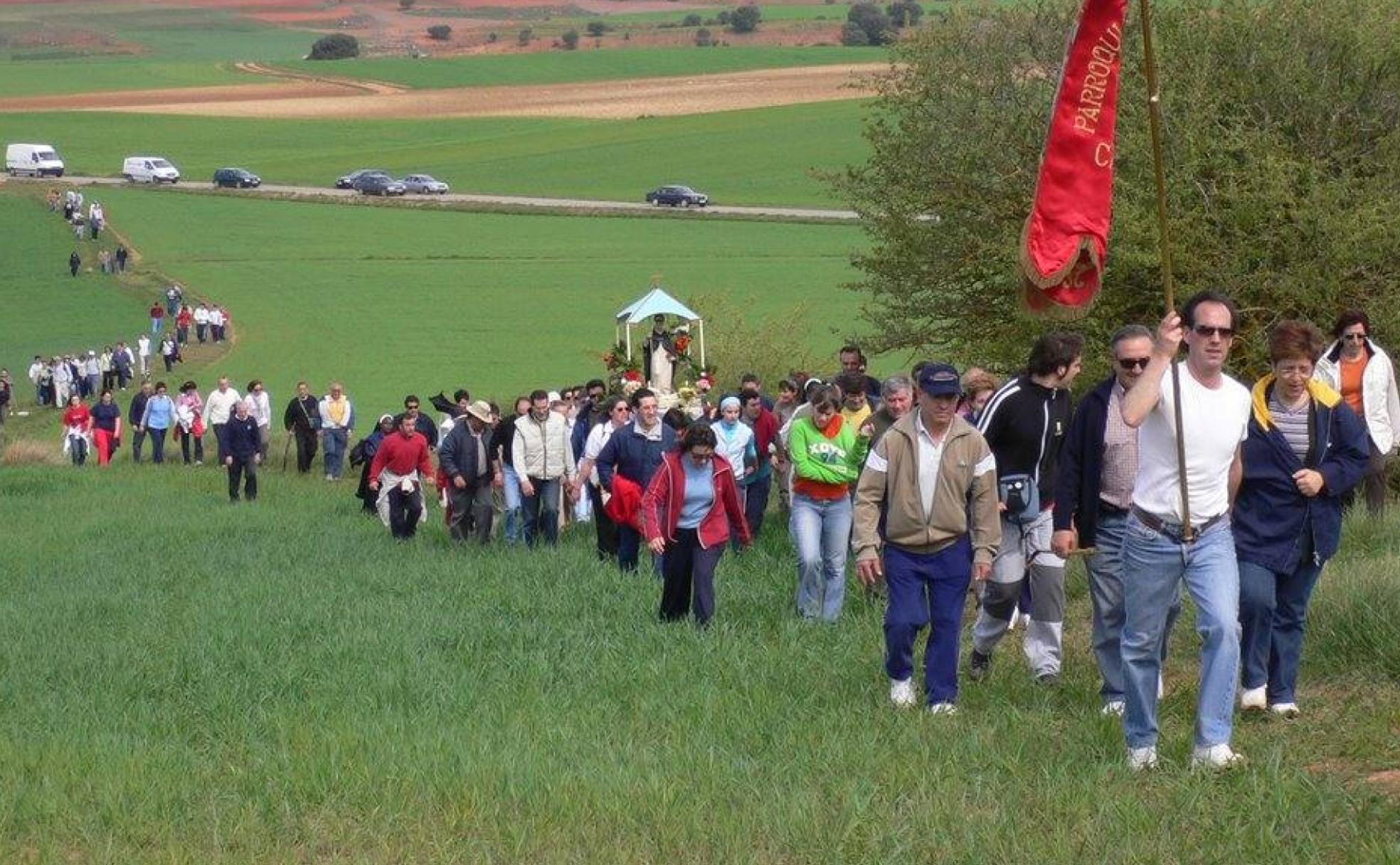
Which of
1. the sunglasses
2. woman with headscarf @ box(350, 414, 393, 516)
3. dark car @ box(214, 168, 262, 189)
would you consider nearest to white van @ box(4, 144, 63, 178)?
dark car @ box(214, 168, 262, 189)

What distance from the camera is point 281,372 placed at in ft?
163

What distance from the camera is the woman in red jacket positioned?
13.3 m

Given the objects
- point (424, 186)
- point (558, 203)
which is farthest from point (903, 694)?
point (424, 186)

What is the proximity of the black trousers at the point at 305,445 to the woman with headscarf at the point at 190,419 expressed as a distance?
96.4 inches

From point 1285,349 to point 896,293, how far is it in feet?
61.6

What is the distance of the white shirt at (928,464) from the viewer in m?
10.2

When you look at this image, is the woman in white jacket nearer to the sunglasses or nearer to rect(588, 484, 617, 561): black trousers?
the sunglasses

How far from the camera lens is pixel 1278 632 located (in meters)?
9.59

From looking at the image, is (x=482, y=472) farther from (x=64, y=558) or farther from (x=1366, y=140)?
(x=1366, y=140)

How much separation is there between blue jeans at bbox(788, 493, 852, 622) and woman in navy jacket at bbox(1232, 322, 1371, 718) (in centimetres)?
439

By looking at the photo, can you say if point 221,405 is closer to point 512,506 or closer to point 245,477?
point 245,477

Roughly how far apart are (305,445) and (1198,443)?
2733 cm

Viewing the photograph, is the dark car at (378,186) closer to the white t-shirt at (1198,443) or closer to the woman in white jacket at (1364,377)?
the woman in white jacket at (1364,377)

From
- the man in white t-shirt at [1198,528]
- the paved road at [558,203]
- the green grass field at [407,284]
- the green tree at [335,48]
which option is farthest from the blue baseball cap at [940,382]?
the green tree at [335,48]
